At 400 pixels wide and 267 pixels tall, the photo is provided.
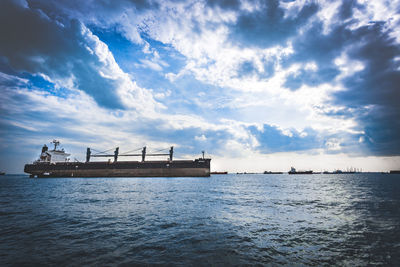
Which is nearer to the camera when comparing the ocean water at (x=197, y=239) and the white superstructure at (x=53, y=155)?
the ocean water at (x=197, y=239)

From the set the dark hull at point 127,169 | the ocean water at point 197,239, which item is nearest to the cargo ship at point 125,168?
the dark hull at point 127,169

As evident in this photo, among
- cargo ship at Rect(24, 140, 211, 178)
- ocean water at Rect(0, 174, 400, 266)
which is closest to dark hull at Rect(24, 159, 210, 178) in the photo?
cargo ship at Rect(24, 140, 211, 178)

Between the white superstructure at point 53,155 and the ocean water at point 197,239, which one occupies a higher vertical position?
the white superstructure at point 53,155

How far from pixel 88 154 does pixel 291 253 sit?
10778 cm

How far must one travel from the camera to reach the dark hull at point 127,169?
77750 millimetres

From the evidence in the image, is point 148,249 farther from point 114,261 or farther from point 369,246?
point 369,246

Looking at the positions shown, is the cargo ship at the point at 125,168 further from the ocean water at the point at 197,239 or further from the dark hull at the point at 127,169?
→ the ocean water at the point at 197,239

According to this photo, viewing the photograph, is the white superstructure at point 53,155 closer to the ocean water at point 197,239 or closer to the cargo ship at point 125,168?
the cargo ship at point 125,168

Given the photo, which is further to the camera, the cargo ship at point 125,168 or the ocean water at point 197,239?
the cargo ship at point 125,168

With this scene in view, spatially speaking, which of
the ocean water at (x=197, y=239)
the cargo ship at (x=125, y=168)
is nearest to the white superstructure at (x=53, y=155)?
the cargo ship at (x=125, y=168)

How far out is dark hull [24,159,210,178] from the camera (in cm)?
7775

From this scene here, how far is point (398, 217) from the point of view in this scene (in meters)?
12.7

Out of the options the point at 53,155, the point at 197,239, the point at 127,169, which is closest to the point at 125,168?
the point at 127,169

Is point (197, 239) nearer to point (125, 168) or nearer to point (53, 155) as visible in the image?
point (125, 168)
